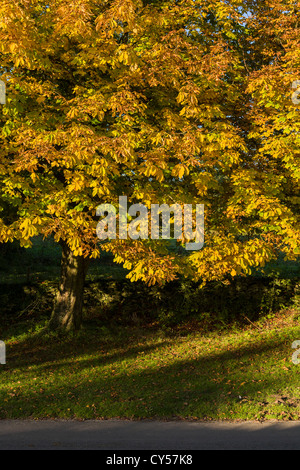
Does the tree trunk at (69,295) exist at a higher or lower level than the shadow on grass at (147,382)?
higher

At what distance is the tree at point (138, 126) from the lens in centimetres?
834

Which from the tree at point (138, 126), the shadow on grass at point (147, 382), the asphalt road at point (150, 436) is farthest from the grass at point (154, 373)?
the tree at point (138, 126)

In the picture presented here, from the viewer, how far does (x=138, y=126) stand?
9281 mm

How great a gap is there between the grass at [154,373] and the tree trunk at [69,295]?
403 millimetres

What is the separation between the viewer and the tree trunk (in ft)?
43.6

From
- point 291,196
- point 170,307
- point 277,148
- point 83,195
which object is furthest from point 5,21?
point 170,307

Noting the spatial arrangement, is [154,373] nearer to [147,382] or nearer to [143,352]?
[147,382]

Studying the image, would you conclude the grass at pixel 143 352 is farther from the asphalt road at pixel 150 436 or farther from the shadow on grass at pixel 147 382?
the asphalt road at pixel 150 436

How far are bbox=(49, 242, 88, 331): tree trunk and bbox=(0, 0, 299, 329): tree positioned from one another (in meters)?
2.62

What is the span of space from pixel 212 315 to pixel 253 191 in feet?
24.1

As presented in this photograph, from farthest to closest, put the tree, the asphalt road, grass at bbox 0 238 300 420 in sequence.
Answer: the tree < grass at bbox 0 238 300 420 < the asphalt road

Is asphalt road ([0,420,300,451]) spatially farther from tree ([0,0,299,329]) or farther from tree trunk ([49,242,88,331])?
tree trunk ([49,242,88,331])

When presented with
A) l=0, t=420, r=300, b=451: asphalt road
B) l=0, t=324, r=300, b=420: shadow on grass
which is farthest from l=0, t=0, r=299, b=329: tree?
l=0, t=420, r=300, b=451: asphalt road

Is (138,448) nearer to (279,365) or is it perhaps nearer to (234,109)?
(279,365)
